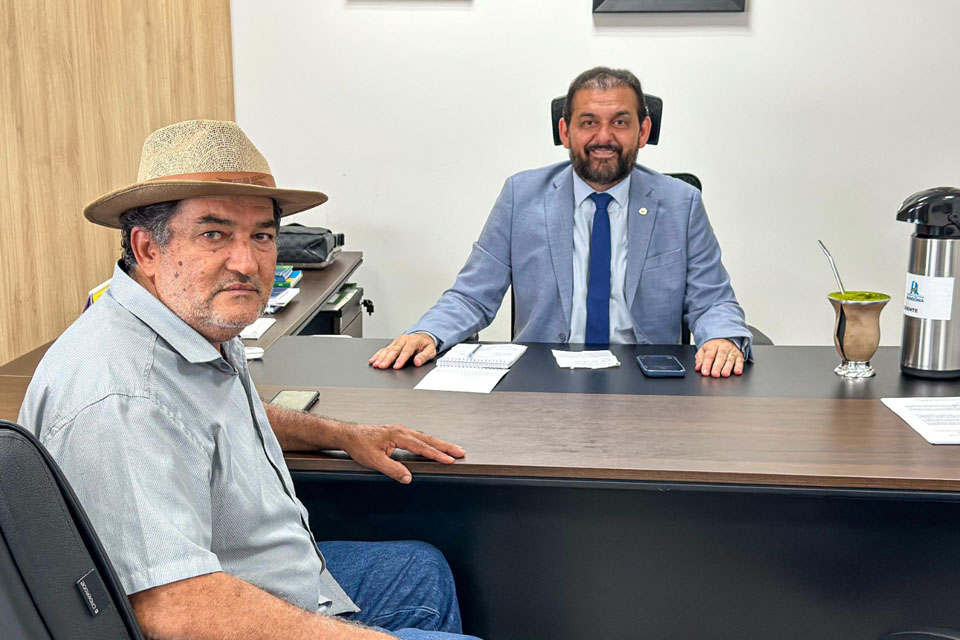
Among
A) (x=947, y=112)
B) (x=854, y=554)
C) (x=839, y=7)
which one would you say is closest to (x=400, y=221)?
(x=839, y=7)

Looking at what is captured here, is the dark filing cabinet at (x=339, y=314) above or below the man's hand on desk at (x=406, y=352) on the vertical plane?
below

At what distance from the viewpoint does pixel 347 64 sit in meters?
4.06

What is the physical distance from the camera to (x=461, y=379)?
214 cm

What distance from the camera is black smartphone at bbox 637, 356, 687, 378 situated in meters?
2.17

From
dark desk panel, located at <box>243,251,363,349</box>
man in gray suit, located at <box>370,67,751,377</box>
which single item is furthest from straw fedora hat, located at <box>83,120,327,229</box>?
man in gray suit, located at <box>370,67,751,377</box>

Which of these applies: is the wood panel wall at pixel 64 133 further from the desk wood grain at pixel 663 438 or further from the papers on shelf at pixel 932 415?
the papers on shelf at pixel 932 415

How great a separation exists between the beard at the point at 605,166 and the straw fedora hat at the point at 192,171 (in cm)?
150

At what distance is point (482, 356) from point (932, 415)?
39.4 inches

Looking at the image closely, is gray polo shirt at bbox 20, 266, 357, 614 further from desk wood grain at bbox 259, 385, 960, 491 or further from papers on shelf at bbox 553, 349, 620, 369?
papers on shelf at bbox 553, 349, 620, 369

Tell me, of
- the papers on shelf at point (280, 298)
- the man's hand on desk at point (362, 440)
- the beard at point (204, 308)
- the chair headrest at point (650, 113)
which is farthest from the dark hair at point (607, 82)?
the beard at point (204, 308)

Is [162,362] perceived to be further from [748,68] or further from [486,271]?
[748,68]

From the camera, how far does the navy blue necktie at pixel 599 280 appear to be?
111 inches

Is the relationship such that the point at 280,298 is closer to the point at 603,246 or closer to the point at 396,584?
the point at 603,246

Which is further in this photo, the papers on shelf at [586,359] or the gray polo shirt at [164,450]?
the papers on shelf at [586,359]
